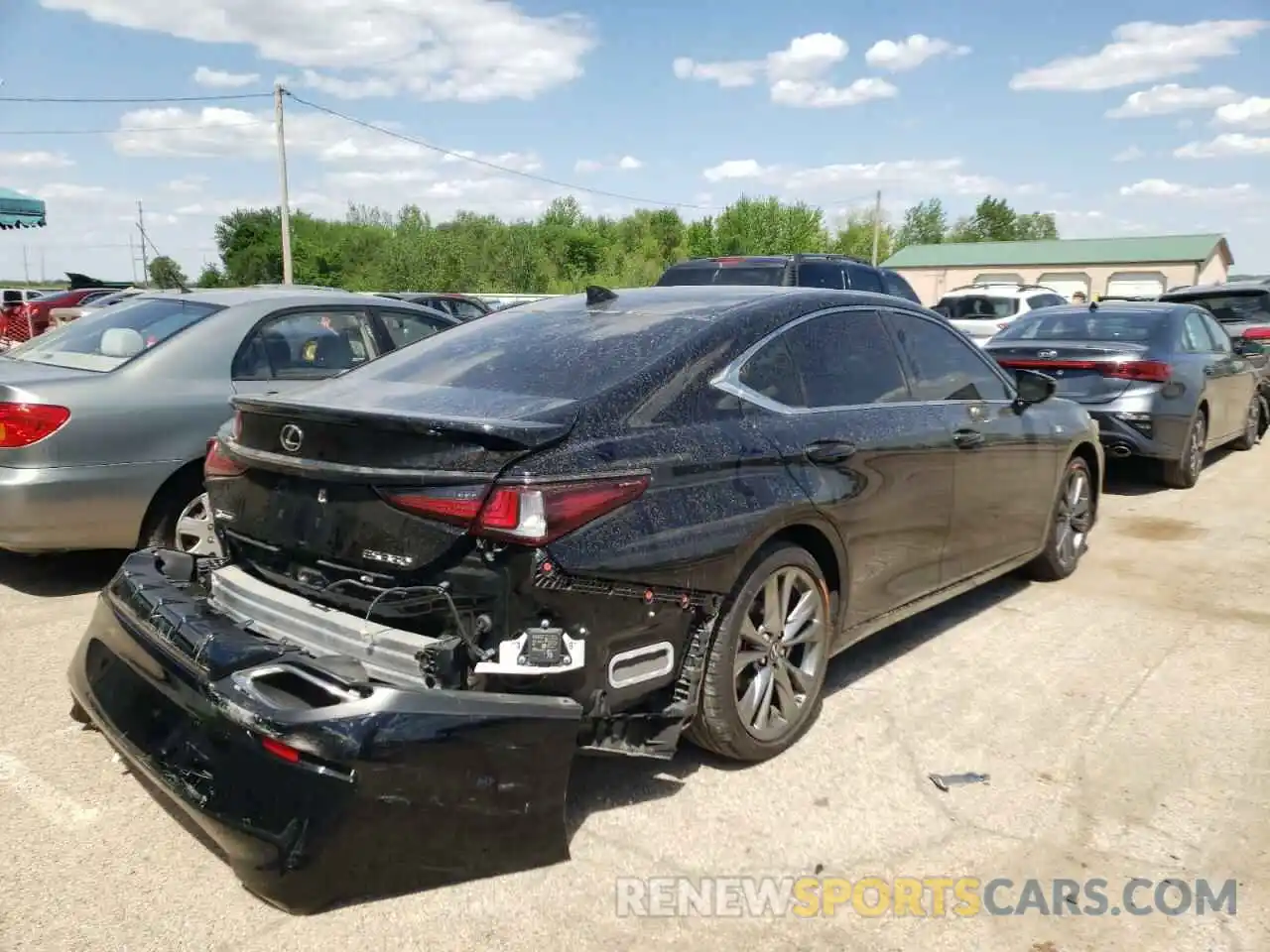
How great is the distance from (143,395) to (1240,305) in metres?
12.3

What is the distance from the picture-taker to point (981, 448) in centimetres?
460

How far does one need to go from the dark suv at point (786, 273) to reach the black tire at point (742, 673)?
735 cm

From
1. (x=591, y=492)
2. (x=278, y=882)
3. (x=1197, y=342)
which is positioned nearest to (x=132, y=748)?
(x=278, y=882)

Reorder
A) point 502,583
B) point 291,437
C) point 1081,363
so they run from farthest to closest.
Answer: point 1081,363 → point 291,437 → point 502,583

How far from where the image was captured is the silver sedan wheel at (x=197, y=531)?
11.9 feet

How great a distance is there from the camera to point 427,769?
243cm

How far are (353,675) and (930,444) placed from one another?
263 cm

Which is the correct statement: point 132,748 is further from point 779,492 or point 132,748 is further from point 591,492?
point 779,492

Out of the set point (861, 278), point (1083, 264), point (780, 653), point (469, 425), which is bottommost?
point (780, 653)

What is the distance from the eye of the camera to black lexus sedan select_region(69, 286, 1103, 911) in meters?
2.46

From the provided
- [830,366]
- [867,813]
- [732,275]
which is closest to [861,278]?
[732,275]

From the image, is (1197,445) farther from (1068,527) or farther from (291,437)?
(291,437)

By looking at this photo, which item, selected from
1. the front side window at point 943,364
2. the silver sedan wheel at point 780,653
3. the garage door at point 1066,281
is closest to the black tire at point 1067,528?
the front side window at point 943,364

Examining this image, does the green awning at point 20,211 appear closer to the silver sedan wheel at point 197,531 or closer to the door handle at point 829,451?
the silver sedan wheel at point 197,531
